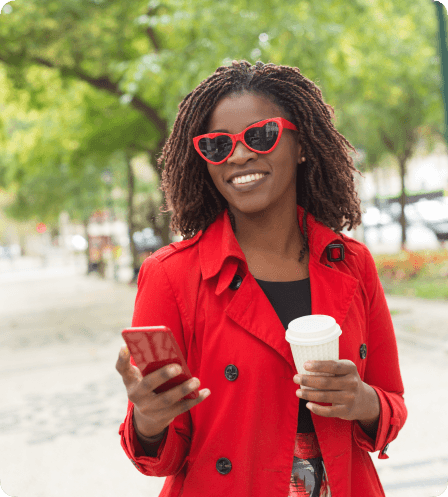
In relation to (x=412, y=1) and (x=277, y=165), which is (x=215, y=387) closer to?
(x=277, y=165)

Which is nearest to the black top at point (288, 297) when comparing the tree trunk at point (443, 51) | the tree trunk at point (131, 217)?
the tree trunk at point (443, 51)

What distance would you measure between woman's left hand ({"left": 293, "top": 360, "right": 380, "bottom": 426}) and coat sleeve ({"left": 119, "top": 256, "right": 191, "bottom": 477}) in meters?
0.39

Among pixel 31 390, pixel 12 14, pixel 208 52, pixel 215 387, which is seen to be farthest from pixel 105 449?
pixel 12 14

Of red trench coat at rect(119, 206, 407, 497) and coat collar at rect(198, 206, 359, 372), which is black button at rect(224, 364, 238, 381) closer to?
red trench coat at rect(119, 206, 407, 497)

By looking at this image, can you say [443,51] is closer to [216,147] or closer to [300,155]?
[300,155]

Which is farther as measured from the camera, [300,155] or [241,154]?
[300,155]

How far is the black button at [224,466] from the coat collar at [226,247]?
0.49 meters

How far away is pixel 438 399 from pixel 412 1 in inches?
459

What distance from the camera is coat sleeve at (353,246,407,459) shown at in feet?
5.41

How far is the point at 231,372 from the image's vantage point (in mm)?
1539

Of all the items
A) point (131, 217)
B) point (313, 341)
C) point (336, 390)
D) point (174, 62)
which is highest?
point (174, 62)

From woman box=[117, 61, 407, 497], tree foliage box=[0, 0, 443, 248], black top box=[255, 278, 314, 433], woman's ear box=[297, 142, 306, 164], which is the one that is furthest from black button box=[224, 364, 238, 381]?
tree foliage box=[0, 0, 443, 248]

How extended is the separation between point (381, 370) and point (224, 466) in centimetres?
61

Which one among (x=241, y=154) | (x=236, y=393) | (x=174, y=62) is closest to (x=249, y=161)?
(x=241, y=154)
